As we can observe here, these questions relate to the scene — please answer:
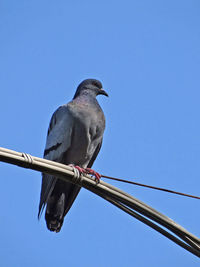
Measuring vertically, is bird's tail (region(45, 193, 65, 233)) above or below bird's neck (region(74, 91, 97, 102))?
below

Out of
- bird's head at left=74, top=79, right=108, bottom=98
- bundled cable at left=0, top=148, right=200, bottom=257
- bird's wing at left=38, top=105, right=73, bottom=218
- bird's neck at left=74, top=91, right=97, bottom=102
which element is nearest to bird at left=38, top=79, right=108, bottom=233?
bird's wing at left=38, top=105, right=73, bottom=218

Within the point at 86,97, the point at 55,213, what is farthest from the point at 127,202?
the point at 86,97

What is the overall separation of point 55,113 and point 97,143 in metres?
0.95

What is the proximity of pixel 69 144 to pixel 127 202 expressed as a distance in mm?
3707

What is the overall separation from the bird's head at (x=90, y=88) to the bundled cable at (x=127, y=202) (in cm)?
485

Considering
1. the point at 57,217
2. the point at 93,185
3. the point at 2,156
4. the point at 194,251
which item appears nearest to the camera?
the point at 2,156

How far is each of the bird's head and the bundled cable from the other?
4849 millimetres

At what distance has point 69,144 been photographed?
7.95m

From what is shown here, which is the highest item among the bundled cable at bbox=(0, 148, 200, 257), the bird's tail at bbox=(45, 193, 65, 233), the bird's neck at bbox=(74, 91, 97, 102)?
the bird's neck at bbox=(74, 91, 97, 102)

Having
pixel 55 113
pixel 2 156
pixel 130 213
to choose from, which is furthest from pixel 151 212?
pixel 55 113

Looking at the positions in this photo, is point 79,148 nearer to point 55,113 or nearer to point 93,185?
point 55,113

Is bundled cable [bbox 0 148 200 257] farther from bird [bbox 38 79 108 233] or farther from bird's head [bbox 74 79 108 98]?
bird's head [bbox 74 79 108 98]

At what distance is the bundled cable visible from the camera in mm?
4164

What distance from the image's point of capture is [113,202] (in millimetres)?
4480
